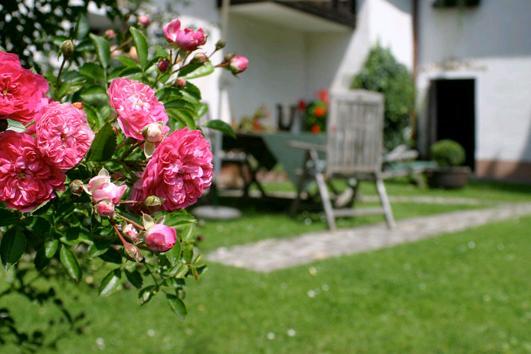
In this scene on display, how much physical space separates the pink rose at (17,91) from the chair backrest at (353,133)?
5.29 metres

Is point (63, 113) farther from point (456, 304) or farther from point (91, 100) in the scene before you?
point (456, 304)

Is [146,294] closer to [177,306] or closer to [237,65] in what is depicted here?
[177,306]

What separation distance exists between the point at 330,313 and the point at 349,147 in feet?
9.98

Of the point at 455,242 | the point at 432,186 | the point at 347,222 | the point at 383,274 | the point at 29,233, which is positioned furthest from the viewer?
the point at 432,186

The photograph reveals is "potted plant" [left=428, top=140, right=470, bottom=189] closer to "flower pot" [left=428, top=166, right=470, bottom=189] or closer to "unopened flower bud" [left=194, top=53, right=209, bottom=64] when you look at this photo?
"flower pot" [left=428, top=166, right=470, bottom=189]

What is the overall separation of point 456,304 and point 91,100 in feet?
9.37

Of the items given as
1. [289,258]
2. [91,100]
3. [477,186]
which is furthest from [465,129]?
[91,100]

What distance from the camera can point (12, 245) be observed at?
3.04 feet

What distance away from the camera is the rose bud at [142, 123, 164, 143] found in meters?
0.86

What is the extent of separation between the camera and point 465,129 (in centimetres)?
1578

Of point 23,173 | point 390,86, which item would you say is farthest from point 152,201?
point 390,86

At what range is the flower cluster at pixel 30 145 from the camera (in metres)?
0.83

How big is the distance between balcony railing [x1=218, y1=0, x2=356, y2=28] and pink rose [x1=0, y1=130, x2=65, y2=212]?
11.0 meters

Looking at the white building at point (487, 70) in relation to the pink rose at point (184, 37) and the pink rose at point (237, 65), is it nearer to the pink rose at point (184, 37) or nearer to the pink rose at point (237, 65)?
the pink rose at point (237, 65)
